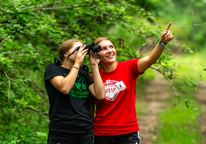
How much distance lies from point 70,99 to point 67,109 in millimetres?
96

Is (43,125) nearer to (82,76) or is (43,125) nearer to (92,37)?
(92,37)

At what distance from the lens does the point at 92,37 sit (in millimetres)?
3941

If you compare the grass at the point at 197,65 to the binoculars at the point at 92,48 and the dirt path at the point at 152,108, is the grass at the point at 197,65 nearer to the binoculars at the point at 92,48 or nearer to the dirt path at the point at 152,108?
the binoculars at the point at 92,48

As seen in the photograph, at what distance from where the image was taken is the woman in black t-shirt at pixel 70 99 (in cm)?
205

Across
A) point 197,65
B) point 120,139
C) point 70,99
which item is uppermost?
point 197,65

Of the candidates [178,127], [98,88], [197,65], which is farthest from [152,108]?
[98,88]

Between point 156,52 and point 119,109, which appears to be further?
point 119,109

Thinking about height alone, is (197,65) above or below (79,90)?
above

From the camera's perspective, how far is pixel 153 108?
902cm

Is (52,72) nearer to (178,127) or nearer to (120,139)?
(120,139)

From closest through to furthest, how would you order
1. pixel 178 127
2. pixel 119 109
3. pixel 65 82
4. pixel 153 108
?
pixel 65 82 < pixel 119 109 < pixel 178 127 < pixel 153 108

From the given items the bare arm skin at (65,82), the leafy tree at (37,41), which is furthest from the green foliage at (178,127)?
the bare arm skin at (65,82)

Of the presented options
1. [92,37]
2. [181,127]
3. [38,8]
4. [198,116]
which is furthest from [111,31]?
[198,116]

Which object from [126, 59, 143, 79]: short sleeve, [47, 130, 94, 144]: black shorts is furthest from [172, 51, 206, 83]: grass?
[47, 130, 94, 144]: black shorts
